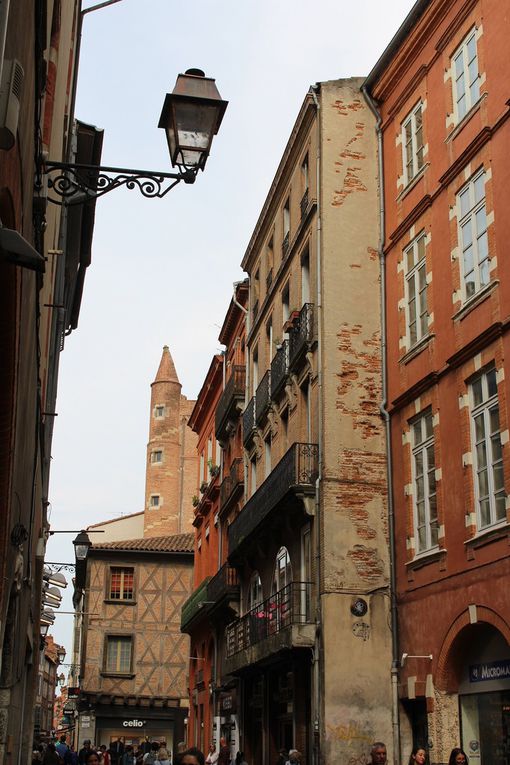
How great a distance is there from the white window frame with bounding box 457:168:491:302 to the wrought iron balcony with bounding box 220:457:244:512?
14.6 metres

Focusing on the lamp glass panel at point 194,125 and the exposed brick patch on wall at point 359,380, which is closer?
the lamp glass panel at point 194,125

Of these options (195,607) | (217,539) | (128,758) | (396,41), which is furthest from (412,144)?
(195,607)

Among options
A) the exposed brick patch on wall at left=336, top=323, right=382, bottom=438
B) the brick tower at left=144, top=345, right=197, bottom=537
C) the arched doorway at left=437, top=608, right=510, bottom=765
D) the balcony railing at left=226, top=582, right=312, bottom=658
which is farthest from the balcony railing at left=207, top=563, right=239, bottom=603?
the brick tower at left=144, top=345, right=197, bottom=537

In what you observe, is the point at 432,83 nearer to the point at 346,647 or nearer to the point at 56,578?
the point at 346,647

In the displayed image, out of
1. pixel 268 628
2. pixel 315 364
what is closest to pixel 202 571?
pixel 268 628

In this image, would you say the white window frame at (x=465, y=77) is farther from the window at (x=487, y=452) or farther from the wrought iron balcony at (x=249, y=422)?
the wrought iron balcony at (x=249, y=422)

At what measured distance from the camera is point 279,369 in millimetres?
25328

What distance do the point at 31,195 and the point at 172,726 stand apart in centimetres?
4235

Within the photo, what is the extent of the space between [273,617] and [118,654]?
25.7 m

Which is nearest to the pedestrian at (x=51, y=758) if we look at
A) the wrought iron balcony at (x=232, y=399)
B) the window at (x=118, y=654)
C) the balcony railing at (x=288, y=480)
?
the balcony railing at (x=288, y=480)

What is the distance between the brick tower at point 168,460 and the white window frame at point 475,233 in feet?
173

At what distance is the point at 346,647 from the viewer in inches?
761

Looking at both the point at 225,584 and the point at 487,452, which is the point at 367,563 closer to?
the point at 487,452

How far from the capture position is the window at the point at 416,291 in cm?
1919
